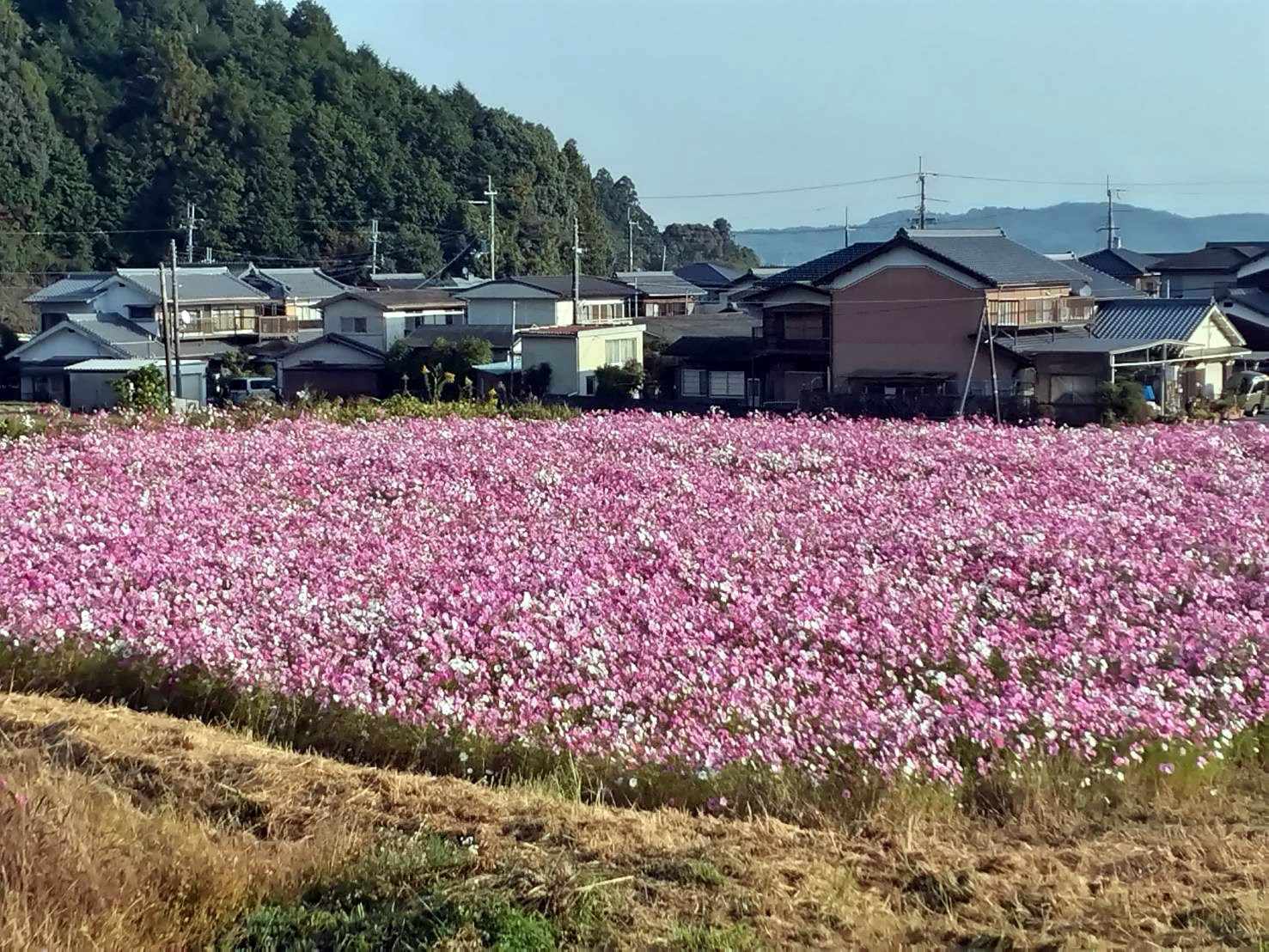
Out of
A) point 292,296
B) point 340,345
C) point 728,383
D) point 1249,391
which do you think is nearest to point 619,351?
point 728,383

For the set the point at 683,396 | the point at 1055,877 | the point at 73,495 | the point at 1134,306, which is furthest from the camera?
the point at 683,396

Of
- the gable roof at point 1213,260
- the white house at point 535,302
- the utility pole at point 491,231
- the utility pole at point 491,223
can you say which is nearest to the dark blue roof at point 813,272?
the white house at point 535,302

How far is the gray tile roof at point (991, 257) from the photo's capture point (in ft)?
120

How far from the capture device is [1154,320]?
1462 inches

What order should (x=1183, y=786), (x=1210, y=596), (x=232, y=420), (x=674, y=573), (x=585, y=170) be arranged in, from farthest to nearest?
1. (x=585, y=170)
2. (x=232, y=420)
3. (x=674, y=573)
4. (x=1210, y=596)
5. (x=1183, y=786)

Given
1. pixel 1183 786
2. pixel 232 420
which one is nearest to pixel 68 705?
pixel 1183 786

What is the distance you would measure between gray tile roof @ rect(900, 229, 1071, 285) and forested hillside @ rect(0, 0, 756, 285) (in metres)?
43.9

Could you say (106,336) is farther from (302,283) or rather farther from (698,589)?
(698,589)

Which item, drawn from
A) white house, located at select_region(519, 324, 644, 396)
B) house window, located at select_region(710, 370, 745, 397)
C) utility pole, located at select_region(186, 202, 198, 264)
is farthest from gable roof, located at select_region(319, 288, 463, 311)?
utility pole, located at select_region(186, 202, 198, 264)

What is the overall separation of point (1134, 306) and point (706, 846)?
1456 inches

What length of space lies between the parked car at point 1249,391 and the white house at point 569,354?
61.0 ft

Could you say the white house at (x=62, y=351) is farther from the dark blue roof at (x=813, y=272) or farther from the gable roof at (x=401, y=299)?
the dark blue roof at (x=813, y=272)

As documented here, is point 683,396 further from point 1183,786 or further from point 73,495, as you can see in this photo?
point 1183,786

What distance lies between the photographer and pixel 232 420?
757 inches
